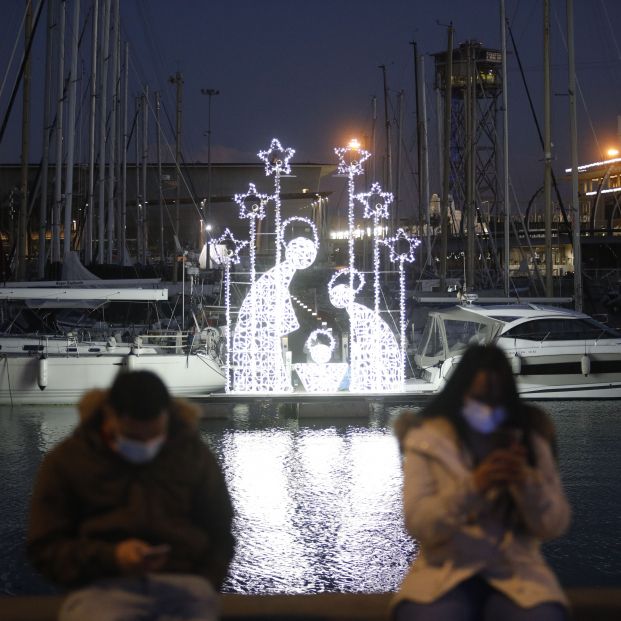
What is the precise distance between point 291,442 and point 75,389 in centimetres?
620

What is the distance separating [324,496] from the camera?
476 inches

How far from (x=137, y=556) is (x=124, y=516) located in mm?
173

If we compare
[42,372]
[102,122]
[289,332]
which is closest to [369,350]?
[289,332]

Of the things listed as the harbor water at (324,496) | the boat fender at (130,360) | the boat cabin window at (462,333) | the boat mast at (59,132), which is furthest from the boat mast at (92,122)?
the boat cabin window at (462,333)

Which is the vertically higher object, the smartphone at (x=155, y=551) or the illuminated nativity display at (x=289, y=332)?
the illuminated nativity display at (x=289, y=332)

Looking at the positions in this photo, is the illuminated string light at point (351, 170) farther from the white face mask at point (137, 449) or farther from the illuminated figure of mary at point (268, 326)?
the white face mask at point (137, 449)

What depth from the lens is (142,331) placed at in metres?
24.6

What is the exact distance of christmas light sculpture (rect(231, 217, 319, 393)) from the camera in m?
18.2

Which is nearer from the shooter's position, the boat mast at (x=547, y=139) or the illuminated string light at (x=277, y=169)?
the illuminated string light at (x=277, y=169)

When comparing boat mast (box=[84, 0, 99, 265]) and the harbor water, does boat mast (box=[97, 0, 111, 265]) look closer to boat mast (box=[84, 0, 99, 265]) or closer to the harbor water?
boat mast (box=[84, 0, 99, 265])

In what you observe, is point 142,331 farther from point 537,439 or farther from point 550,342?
point 537,439

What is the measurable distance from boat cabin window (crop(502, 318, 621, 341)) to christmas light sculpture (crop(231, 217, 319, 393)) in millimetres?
4842

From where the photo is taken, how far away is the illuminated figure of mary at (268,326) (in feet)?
59.8

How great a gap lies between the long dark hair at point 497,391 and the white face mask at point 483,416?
24 millimetres
